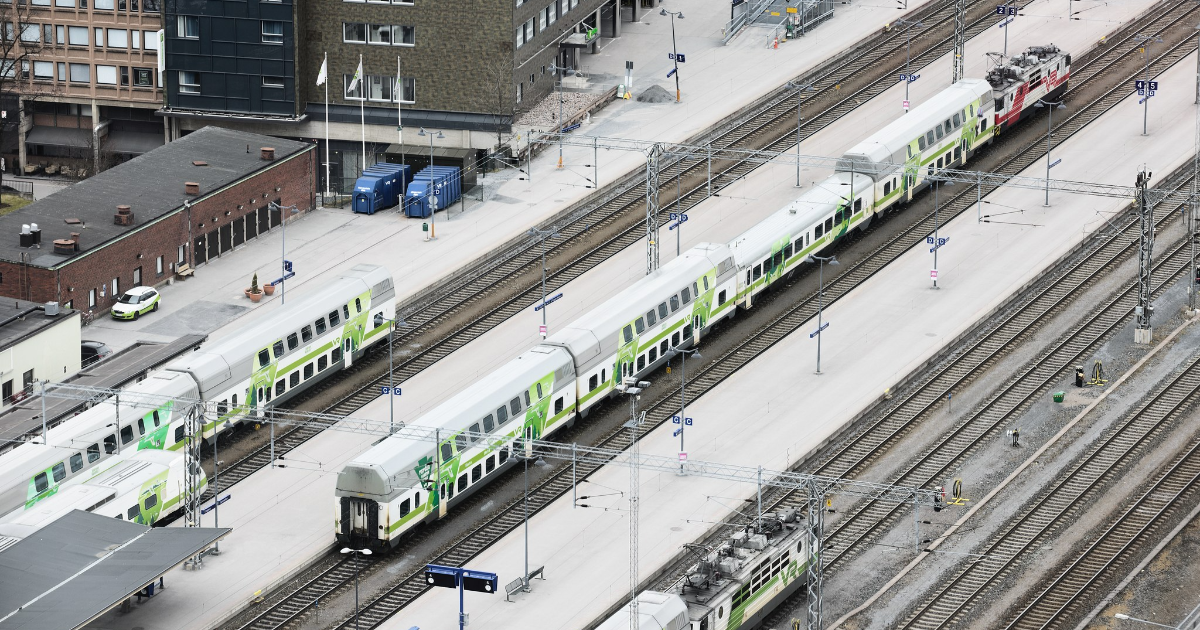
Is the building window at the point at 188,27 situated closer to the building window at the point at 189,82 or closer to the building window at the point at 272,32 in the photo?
the building window at the point at 189,82

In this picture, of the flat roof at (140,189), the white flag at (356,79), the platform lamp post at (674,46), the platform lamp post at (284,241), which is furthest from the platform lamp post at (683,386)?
the platform lamp post at (674,46)

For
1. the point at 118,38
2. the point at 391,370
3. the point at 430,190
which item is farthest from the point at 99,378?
the point at 118,38

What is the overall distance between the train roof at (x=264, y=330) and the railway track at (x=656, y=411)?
462 cm

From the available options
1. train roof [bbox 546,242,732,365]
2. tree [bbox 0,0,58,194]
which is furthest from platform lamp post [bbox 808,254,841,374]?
tree [bbox 0,0,58,194]

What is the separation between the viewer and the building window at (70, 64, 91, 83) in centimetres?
15325

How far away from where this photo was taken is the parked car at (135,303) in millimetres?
127688

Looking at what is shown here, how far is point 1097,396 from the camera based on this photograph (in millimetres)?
118438

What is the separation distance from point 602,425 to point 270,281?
26887 mm

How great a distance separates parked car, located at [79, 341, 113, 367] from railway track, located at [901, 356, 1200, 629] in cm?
4685

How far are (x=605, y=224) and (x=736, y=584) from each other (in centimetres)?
5194

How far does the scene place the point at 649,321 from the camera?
393 ft

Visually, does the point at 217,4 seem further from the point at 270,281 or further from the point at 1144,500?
the point at 1144,500

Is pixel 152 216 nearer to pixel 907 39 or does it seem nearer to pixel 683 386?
pixel 683 386

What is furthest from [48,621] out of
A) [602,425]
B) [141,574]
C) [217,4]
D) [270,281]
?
[217,4]
